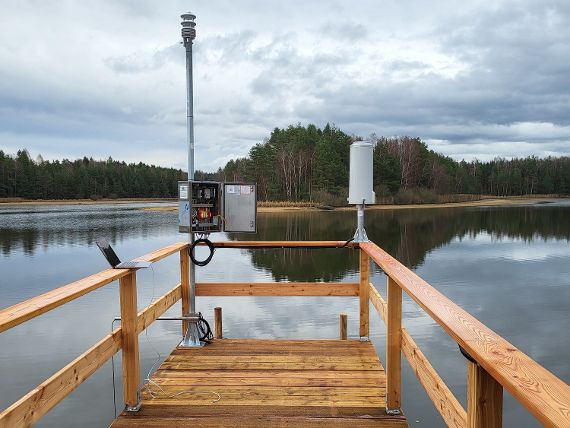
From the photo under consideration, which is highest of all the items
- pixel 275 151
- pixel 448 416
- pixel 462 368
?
pixel 275 151

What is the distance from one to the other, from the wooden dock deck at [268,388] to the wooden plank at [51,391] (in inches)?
23.9

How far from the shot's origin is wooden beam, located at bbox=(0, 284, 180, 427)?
1.82 metres

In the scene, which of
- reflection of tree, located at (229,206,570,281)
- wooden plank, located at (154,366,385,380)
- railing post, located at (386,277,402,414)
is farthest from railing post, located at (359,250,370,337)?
reflection of tree, located at (229,206,570,281)

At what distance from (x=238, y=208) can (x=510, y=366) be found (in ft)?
12.7

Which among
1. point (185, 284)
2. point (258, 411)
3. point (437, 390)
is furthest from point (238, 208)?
point (437, 390)

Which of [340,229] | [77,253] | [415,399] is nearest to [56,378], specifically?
[415,399]

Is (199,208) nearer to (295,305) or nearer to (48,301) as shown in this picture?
(48,301)

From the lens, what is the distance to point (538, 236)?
24.5m

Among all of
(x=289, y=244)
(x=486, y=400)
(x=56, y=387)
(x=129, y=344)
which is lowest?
(x=129, y=344)

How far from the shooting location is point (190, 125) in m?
4.73

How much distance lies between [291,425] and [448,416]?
3.87 feet

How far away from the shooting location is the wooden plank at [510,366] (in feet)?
3.30

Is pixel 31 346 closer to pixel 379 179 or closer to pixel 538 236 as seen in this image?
pixel 538 236

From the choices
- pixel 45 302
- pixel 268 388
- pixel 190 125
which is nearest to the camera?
pixel 45 302
